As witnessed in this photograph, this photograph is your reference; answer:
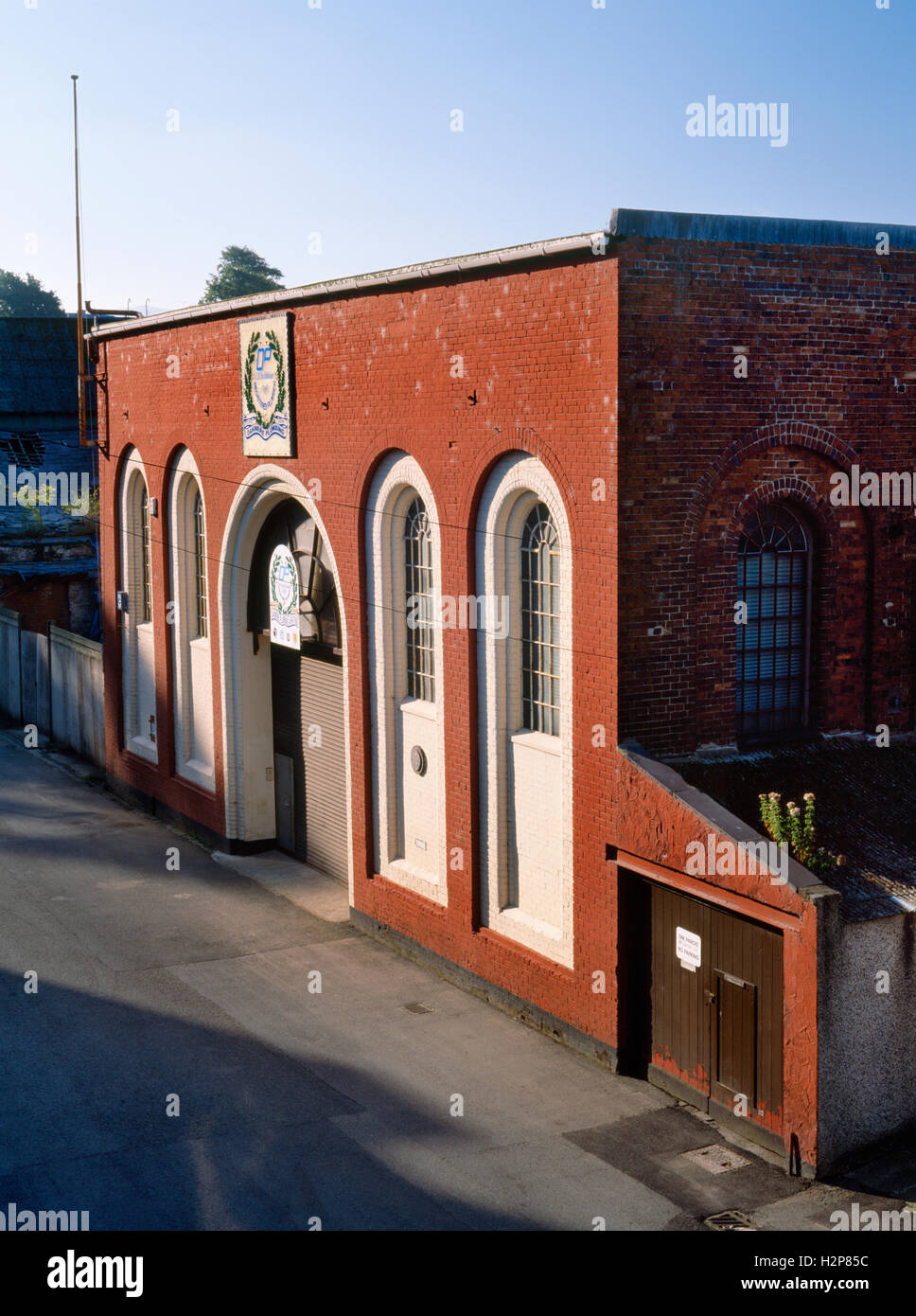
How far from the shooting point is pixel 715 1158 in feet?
39.3

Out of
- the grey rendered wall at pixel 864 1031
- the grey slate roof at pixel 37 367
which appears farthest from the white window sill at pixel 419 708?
the grey slate roof at pixel 37 367

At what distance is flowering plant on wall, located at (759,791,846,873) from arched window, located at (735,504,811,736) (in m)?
2.32

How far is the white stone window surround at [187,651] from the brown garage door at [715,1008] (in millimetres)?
10870

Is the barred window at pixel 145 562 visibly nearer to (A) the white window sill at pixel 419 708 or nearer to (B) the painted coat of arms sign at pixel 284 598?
(B) the painted coat of arms sign at pixel 284 598

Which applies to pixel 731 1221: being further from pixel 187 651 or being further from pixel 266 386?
pixel 187 651

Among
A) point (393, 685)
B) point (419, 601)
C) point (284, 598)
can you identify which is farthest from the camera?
point (284, 598)

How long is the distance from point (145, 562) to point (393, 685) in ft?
30.9

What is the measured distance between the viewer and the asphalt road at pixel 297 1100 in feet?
37.1

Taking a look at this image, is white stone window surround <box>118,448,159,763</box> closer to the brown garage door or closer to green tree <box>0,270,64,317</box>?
the brown garage door

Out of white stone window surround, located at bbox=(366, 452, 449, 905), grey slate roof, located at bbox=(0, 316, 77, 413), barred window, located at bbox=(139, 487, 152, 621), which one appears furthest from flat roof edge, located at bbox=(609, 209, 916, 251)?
grey slate roof, located at bbox=(0, 316, 77, 413)

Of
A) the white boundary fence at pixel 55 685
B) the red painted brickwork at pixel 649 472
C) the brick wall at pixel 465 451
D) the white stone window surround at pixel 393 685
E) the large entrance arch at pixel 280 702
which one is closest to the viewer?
the red painted brickwork at pixel 649 472

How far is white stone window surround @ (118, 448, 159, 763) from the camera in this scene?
982 inches

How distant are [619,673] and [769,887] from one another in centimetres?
268

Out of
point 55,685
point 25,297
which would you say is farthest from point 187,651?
point 25,297
